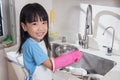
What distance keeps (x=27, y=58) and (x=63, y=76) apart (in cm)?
41

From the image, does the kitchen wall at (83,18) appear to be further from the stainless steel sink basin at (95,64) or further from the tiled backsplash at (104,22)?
the stainless steel sink basin at (95,64)

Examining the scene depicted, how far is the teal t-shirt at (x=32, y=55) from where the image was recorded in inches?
35.1

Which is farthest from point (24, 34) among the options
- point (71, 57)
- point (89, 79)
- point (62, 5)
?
point (62, 5)

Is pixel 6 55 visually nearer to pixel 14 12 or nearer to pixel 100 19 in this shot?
pixel 14 12

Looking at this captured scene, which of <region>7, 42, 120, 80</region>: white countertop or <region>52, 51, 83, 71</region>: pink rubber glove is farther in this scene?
<region>7, 42, 120, 80</region>: white countertop

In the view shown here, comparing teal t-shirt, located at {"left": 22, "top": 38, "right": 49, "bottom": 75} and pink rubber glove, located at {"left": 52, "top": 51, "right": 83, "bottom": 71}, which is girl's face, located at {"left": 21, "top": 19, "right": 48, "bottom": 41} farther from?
pink rubber glove, located at {"left": 52, "top": 51, "right": 83, "bottom": 71}

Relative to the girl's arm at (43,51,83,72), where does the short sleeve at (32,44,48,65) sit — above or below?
above

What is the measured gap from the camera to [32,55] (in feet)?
2.99

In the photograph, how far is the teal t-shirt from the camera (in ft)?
2.93

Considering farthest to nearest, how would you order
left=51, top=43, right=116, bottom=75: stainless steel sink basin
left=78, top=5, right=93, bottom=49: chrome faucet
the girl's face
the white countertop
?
left=78, top=5, right=93, bottom=49: chrome faucet, left=51, top=43, right=116, bottom=75: stainless steel sink basin, the white countertop, the girl's face

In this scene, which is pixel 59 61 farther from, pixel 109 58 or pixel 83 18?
pixel 83 18

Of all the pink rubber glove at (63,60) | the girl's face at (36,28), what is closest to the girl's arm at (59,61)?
the pink rubber glove at (63,60)

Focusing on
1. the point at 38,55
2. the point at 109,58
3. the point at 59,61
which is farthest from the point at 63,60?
the point at 109,58

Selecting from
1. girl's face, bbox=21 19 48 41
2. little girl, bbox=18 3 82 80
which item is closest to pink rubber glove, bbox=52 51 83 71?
little girl, bbox=18 3 82 80
